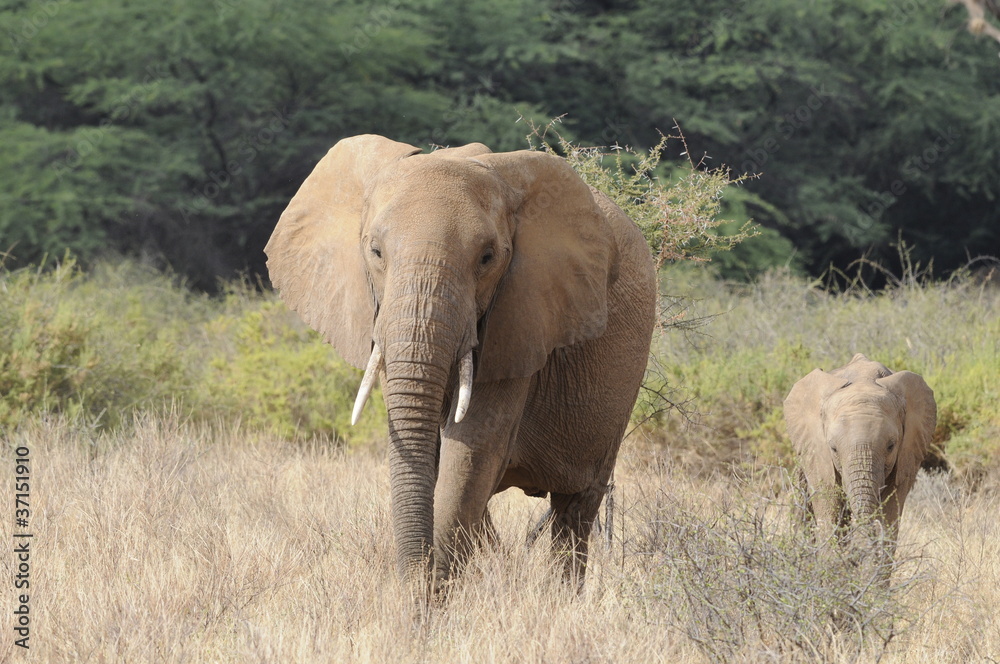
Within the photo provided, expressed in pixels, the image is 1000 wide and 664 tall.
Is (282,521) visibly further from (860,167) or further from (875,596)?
(860,167)

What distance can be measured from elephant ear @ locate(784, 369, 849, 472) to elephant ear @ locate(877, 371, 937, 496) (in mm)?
308

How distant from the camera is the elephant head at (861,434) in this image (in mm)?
6699

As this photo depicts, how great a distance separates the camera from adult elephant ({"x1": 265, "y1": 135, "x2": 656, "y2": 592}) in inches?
179

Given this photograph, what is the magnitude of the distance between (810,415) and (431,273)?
3.68m

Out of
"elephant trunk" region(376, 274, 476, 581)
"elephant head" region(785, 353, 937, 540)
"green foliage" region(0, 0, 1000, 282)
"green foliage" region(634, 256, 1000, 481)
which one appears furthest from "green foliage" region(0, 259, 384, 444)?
"green foliage" region(0, 0, 1000, 282)

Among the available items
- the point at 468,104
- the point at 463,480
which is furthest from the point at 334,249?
the point at 468,104

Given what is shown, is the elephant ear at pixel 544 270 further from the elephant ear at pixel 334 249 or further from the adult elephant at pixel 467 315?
the elephant ear at pixel 334 249

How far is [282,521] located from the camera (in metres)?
6.58

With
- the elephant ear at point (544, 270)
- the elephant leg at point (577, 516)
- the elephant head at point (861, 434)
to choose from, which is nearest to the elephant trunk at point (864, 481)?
the elephant head at point (861, 434)

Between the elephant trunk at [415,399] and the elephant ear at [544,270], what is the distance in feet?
0.99

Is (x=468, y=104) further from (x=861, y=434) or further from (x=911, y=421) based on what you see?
(x=861, y=434)

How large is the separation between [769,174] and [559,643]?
19070 mm

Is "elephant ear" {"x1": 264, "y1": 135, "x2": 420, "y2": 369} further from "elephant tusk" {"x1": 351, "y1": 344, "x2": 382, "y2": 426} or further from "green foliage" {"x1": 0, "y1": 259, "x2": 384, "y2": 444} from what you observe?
"green foliage" {"x1": 0, "y1": 259, "x2": 384, "y2": 444}

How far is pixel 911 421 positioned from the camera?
723cm
